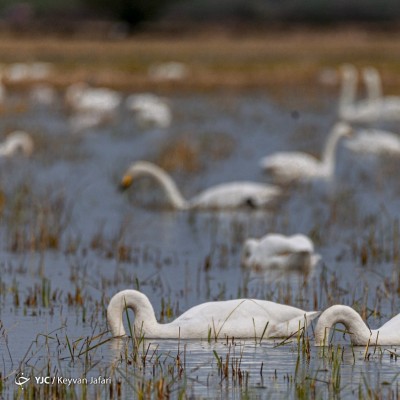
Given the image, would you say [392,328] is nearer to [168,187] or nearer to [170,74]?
[168,187]

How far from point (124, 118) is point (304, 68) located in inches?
442

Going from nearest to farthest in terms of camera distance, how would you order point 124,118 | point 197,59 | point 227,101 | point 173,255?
point 173,255 → point 124,118 → point 227,101 → point 197,59

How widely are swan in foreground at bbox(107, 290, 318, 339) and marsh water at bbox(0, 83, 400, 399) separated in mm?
100

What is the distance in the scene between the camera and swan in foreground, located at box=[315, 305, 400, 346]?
284 inches

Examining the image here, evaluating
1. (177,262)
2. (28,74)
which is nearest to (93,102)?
(28,74)

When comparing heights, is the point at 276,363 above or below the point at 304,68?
below

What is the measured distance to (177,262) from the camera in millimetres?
11477

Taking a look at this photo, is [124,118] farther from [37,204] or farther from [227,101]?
[37,204]

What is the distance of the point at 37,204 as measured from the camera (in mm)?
14461

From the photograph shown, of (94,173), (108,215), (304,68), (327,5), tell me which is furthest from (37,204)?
(327,5)

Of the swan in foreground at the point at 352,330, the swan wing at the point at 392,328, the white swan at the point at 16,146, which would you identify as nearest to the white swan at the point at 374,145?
the white swan at the point at 16,146

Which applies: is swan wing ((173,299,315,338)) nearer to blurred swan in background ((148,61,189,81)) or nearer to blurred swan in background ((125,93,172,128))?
blurred swan in background ((125,93,172,128))

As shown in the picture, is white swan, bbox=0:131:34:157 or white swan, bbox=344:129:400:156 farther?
white swan, bbox=344:129:400:156

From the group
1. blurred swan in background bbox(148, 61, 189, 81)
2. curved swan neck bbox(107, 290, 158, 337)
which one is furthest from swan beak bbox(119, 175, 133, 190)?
blurred swan in background bbox(148, 61, 189, 81)
